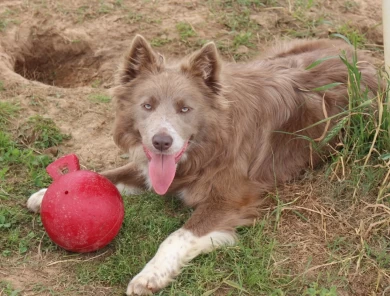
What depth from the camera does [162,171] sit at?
174 inches

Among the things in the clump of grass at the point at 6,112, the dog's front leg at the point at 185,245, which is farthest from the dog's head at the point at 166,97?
the clump of grass at the point at 6,112

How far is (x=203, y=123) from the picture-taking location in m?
4.51

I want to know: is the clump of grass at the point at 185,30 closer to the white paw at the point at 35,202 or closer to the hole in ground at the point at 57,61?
the hole in ground at the point at 57,61

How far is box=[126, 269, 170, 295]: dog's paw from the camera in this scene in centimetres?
396

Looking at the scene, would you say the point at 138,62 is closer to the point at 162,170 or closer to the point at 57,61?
the point at 162,170

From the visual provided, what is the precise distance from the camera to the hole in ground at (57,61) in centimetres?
704

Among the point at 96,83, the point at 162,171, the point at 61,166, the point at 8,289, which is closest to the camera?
the point at 8,289

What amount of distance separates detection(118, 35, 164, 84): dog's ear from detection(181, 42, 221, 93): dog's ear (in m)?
0.21

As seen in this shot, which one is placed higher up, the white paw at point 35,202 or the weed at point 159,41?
the weed at point 159,41

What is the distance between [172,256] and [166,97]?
1164mm

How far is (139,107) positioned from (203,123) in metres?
0.49

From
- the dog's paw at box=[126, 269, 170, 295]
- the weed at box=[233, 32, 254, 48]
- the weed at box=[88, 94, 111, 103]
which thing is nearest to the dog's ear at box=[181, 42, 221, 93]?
the dog's paw at box=[126, 269, 170, 295]

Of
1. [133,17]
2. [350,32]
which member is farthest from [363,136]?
[133,17]

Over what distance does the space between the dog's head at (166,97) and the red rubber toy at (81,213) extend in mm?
500
